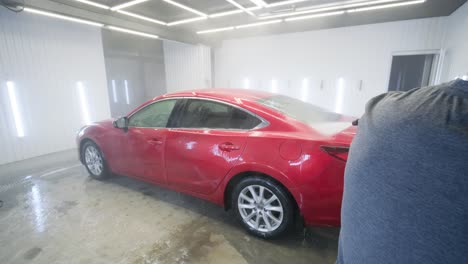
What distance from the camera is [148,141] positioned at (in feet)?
8.49

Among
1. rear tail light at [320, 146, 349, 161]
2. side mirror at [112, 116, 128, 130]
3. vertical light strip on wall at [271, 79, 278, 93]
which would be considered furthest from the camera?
vertical light strip on wall at [271, 79, 278, 93]

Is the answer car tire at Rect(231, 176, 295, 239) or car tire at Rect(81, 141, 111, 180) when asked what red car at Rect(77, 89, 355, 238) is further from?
car tire at Rect(81, 141, 111, 180)

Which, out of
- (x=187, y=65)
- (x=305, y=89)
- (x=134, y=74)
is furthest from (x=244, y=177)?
(x=134, y=74)

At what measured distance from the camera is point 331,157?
166cm

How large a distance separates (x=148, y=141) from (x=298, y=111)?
1.75 metres

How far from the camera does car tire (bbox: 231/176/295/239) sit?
189cm

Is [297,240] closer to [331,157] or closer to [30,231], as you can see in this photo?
[331,157]

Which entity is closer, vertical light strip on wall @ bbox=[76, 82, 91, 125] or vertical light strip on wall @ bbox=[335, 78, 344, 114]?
vertical light strip on wall @ bbox=[76, 82, 91, 125]

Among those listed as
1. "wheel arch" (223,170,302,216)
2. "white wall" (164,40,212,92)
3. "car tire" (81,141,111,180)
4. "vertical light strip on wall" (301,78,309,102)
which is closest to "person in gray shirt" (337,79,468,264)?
"wheel arch" (223,170,302,216)

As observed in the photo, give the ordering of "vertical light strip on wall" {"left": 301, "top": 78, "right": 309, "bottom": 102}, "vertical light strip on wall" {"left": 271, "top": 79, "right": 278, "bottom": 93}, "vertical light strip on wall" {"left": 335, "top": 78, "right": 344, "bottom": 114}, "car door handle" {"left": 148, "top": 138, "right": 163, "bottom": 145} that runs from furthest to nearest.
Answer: "vertical light strip on wall" {"left": 271, "top": 79, "right": 278, "bottom": 93}
"vertical light strip on wall" {"left": 301, "top": 78, "right": 309, "bottom": 102}
"vertical light strip on wall" {"left": 335, "top": 78, "right": 344, "bottom": 114}
"car door handle" {"left": 148, "top": 138, "right": 163, "bottom": 145}

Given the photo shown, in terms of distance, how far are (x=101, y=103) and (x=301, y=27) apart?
221 inches

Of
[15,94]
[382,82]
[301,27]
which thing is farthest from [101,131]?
[382,82]

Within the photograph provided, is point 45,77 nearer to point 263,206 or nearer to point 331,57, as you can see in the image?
point 263,206

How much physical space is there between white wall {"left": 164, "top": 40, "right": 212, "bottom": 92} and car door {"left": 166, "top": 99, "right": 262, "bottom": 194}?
4.98m
